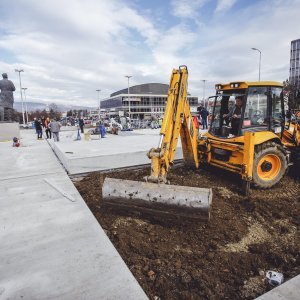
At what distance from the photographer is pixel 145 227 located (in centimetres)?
401

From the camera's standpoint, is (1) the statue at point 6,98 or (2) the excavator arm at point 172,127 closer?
(2) the excavator arm at point 172,127

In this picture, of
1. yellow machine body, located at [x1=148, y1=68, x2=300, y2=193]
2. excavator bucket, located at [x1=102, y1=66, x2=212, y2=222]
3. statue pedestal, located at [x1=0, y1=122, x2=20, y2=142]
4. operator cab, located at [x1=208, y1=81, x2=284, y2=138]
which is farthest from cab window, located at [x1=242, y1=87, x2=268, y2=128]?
statue pedestal, located at [x1=0, y1=122, x2=20, y2=142]

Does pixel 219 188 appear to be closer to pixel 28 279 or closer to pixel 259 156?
pixel 259 156

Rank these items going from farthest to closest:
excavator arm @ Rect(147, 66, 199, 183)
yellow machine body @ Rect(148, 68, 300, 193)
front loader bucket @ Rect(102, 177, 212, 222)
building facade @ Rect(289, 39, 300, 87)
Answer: building facade @ Rect(289, 39, 300, 87) → yellow machine body @ Rect(148, 68, 300, 193) → excavator arm @ Rect(147, 66, 199, 183) → front loader bucket @ Rect(102, 177, 212, 222)

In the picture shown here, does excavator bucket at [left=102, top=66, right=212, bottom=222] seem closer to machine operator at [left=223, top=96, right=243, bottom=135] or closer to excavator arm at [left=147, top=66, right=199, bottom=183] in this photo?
excavator arm at [left=147, top=66, right=199, bottom=183]

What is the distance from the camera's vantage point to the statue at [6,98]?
15203 mm

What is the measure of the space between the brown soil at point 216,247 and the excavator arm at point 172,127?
972 millimetres

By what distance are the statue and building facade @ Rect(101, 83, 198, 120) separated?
61983mm

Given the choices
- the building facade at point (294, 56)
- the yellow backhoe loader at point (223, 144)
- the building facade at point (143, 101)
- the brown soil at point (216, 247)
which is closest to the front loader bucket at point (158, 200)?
the yellow backhoe loader at point (223, 144)

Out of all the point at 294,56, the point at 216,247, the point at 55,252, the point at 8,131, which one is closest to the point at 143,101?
the point at 294,56

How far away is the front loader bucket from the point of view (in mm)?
3854

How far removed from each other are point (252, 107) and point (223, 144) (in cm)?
105

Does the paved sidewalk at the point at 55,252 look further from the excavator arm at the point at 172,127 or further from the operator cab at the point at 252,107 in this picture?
the operator cab at the point at 252,107

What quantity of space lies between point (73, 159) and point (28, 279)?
4417 millimetres
